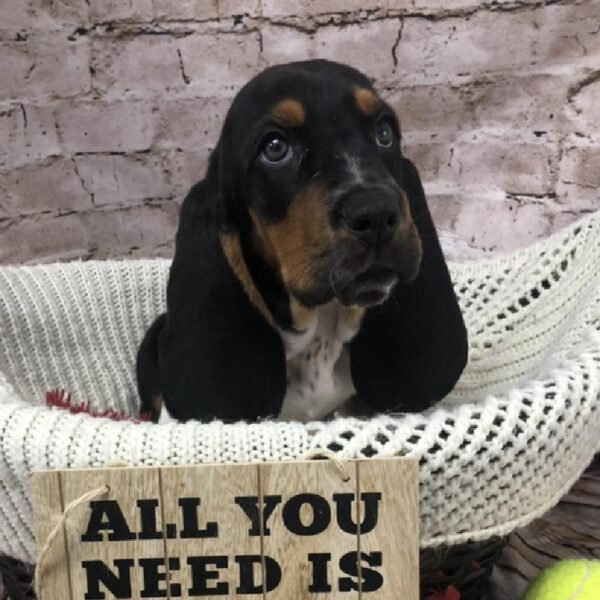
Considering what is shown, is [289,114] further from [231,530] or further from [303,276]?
[231,530]

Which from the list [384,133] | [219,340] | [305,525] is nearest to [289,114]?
[384,133]

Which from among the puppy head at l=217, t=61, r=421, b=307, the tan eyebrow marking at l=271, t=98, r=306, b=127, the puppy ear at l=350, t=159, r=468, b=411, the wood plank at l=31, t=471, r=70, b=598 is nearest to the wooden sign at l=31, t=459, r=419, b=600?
the wood plank at l=31, t=471, r=70, b=598

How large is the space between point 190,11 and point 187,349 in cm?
104

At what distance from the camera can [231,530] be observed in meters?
0.96

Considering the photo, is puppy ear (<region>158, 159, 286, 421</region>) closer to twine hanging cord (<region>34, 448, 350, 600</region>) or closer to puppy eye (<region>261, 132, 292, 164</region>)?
puppy eye (<region>261, 132, 292, 164</region>)

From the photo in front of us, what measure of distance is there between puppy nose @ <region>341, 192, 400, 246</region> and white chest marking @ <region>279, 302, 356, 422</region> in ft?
1.29

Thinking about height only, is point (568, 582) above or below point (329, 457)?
below

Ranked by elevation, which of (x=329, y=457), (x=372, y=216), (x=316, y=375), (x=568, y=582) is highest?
(x=372, y=216)

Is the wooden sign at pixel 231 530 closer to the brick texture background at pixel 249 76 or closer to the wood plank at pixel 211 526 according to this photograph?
the wood plank at pixel 211 526

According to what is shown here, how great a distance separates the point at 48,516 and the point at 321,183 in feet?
2.00

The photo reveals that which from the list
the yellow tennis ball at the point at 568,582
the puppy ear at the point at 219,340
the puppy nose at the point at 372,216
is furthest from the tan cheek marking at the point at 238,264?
the yellow tennis ball at the point at 568,582

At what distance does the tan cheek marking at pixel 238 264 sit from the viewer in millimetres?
1406

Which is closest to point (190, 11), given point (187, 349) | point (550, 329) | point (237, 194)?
point (237, 194)

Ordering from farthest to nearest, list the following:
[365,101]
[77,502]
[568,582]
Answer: [365,101], [568,582], [77,502]
